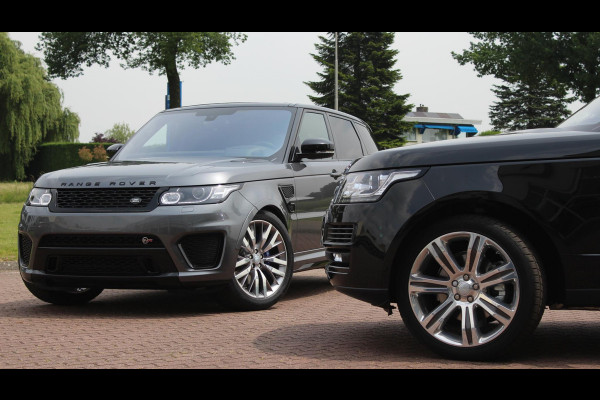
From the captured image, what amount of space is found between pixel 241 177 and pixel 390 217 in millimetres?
2461

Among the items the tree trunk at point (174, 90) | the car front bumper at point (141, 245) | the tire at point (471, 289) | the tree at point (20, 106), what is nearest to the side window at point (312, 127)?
the car front bumper at point (141, 245)

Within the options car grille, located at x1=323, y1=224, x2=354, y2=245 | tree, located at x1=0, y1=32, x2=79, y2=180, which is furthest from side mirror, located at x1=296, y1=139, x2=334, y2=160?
tree, located at x1=0, y1=32, x2=79, y2=180

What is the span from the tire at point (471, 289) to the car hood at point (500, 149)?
0.36 m

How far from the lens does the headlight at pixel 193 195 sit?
6.69m

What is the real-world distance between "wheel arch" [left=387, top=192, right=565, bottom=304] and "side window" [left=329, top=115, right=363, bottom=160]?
4.21m

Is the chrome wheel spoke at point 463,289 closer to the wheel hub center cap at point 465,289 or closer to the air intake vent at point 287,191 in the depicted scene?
the wheel hub center cap at point 465,289

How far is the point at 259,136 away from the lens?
Result: 26.5ft

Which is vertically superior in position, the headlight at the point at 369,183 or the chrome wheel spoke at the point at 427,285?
the headlight at the point at 369,183

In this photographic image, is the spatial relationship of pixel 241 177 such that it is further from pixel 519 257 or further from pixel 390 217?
pixel 519 257

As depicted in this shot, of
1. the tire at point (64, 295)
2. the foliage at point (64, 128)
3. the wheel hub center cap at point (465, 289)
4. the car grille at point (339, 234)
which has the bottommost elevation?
the tire at point (64, 295)

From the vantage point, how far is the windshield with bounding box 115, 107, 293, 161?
7922mm

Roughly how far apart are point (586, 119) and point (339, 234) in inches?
66.9

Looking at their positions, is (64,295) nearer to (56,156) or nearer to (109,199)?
(109,199)

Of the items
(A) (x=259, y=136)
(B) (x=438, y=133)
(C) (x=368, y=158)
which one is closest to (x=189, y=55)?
(A) (x=259, y=136)
